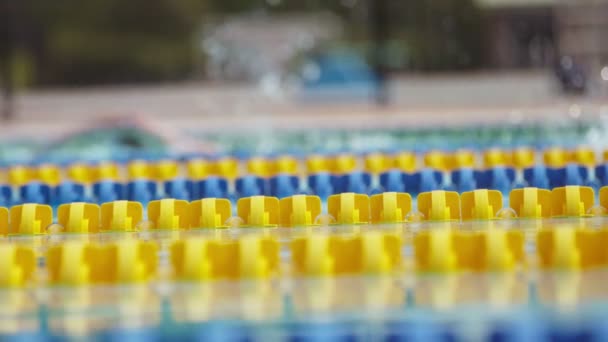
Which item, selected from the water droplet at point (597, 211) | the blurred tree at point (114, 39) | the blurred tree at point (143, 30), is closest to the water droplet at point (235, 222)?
the water droplet at point (597, 211)

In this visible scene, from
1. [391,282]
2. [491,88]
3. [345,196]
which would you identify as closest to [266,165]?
[345,196]

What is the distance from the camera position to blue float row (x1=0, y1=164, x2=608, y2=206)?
1129cm

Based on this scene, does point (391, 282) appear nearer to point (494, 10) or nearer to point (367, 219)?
point (367, 219)

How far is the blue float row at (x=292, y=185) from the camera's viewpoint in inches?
444

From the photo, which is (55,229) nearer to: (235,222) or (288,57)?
(235,222)

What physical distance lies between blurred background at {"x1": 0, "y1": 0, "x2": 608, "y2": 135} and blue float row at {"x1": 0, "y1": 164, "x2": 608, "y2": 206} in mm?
13971

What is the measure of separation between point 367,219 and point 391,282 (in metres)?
2.44

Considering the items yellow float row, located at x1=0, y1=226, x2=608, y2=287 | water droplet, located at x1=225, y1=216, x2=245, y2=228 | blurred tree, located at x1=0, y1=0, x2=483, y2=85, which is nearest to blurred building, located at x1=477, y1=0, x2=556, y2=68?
blurred tree, located at x1=0, y1=0, x2=483, y2=85

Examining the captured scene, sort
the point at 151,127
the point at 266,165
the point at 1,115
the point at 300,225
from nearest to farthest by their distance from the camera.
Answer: the point at 300,225, the point at 266,165, the point at 151,127, the point at 1,115

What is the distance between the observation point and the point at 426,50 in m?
28.5

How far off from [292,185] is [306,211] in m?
2.37

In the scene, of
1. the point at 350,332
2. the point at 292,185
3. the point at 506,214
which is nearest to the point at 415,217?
the point at 506,214

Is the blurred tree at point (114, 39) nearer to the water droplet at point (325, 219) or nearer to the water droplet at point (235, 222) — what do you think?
the water droplet at point (235, 222)

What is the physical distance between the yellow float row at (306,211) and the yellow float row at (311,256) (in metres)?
1.94
